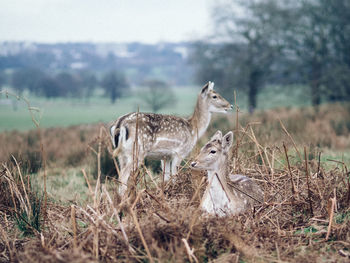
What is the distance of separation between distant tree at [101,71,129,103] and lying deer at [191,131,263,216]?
37289 millimetres

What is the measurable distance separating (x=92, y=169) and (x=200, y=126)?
2.28m

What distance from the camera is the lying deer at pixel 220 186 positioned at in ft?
12.4

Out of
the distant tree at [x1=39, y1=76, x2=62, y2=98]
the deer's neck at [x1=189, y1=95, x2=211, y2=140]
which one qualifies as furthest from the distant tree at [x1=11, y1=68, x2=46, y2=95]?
the deer's neck at [x1=189, y1=95, x2=211, y2=140]

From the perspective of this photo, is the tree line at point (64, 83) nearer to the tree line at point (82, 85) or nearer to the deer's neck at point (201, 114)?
the tree line at point (82, 85)

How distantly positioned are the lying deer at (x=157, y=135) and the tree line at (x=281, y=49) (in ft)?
61.2

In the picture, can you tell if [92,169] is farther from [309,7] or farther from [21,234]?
[309,7]

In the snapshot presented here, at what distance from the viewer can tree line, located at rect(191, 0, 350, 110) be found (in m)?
23.9

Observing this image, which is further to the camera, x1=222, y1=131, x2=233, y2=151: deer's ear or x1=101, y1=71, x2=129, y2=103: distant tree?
x1=101, y1=71, x2=129, y2=103: distant tree

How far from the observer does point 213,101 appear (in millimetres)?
6992

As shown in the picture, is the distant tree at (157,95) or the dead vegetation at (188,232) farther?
the distant tree at (157,95)

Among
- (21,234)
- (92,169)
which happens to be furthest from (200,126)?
(21,234)

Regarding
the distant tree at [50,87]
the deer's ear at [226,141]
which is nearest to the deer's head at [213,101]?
the deer's ear at [226,141]

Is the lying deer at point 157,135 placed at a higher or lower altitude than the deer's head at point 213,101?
lower

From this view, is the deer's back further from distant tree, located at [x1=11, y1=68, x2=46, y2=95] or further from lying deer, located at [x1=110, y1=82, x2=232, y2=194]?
distant tree, located at [x1=11, y1=68, x2=46, y2=95]
